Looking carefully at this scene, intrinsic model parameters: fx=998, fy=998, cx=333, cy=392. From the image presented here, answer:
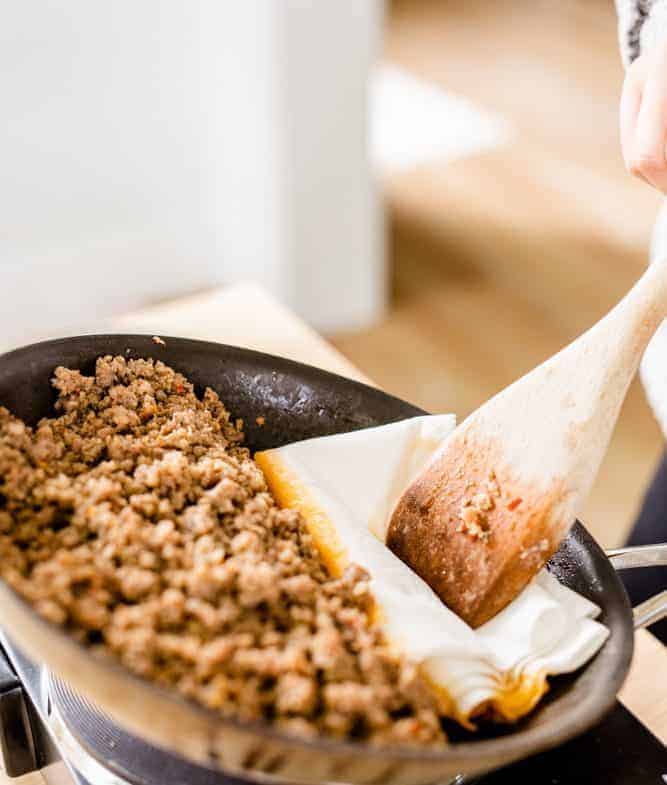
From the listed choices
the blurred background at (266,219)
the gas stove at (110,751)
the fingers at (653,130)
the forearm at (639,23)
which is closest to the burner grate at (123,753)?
the gas stove at (110,751)

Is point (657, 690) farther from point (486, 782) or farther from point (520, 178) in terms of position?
point (520, 178)

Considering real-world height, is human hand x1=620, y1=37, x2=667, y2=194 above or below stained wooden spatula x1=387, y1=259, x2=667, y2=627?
above

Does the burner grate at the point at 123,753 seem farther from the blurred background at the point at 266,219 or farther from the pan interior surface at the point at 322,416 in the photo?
the blurred background at the point at 266,219

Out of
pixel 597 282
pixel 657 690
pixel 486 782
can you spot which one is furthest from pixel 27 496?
pixel 597 282

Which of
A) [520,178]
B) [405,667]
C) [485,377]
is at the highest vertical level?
[405,667]

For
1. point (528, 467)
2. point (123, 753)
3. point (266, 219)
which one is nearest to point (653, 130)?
point (528, 467)

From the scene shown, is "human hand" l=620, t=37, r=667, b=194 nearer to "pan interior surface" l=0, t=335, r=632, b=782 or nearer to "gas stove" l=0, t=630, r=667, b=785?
"pan interior surface" l=0, t=335, r=632, b=782

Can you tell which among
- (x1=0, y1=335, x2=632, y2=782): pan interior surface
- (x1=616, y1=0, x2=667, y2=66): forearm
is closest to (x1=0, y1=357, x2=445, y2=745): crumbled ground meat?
(x1=0, y1=335, x2=632, y2=782): pan interior surface

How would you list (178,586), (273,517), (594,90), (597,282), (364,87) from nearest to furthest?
(178,586)
(273,517)
(364,87)
(597,282)
(594,90)
